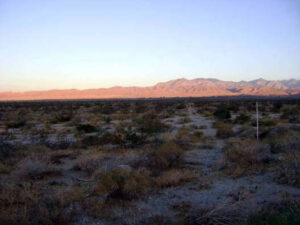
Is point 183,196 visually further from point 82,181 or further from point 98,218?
point 82,181

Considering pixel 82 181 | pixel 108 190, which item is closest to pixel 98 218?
pixel 108 190

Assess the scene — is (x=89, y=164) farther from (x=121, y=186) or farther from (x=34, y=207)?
(x=34, y=207)

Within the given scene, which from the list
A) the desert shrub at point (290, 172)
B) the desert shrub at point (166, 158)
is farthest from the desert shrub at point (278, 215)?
the desert shrub at point (166, 158)

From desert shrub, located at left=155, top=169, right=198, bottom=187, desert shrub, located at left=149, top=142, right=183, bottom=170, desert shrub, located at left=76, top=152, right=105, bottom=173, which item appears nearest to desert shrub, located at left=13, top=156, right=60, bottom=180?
desert shrub, located at left=76, top=152, right=105, bottom=173

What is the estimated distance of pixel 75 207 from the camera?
665 centimetres

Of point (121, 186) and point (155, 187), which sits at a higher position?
point (121, 186)

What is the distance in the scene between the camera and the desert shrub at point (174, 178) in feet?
26.9

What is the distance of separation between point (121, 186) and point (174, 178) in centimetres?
158

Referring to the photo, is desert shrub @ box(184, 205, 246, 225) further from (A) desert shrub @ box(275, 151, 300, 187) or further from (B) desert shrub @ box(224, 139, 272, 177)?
(B) desert shrub @ box(224, 139, 272, 177)

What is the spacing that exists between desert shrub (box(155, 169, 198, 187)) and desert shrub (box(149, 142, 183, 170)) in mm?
799

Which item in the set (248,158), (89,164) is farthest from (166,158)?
(248,158)

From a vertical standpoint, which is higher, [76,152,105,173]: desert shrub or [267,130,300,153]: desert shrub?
[267,130,300,153]: desert shrub

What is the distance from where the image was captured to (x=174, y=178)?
27.3 feet

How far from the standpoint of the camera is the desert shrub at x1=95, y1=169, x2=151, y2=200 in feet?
24.0
